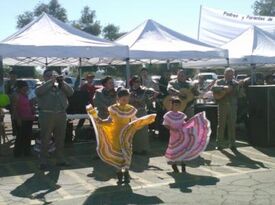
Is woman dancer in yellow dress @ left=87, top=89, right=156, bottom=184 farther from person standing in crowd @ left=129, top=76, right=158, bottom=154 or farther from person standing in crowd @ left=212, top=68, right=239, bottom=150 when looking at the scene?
person standing in crowd @ left=212, top=68, right=239, bottom=150

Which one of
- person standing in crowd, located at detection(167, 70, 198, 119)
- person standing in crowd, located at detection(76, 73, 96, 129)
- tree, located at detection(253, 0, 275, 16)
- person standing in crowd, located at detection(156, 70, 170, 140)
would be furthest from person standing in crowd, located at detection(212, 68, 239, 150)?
tree, located at detection(253, 0, 275, 16)

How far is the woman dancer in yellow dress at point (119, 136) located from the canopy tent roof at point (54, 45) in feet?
11.1

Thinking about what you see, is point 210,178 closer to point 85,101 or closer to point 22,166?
point 22,166

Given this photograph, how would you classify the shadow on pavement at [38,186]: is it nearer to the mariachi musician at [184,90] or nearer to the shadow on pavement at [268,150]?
the mariachi musician at [184,90]

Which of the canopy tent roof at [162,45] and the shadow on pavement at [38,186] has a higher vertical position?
the canopy tent roof at [162,45]

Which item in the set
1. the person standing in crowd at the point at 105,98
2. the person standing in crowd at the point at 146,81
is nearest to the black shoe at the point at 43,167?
the person standing in crowd at the point at 105,98

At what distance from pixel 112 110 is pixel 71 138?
175 inches

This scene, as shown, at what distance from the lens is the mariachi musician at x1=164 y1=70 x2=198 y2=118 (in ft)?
36.1

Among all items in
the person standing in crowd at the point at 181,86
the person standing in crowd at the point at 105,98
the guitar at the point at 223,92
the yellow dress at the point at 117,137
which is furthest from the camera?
A: the person standing in crowd at the point at 181,86

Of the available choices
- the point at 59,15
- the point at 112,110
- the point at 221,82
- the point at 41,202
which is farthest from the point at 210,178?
the point at 59,15

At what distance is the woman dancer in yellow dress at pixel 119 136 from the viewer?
7.73m

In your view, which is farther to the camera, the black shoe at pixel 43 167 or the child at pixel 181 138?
the black shoe at pixel 43 167

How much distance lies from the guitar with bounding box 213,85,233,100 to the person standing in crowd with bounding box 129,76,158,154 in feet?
4.59

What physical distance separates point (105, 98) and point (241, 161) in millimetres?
2870
